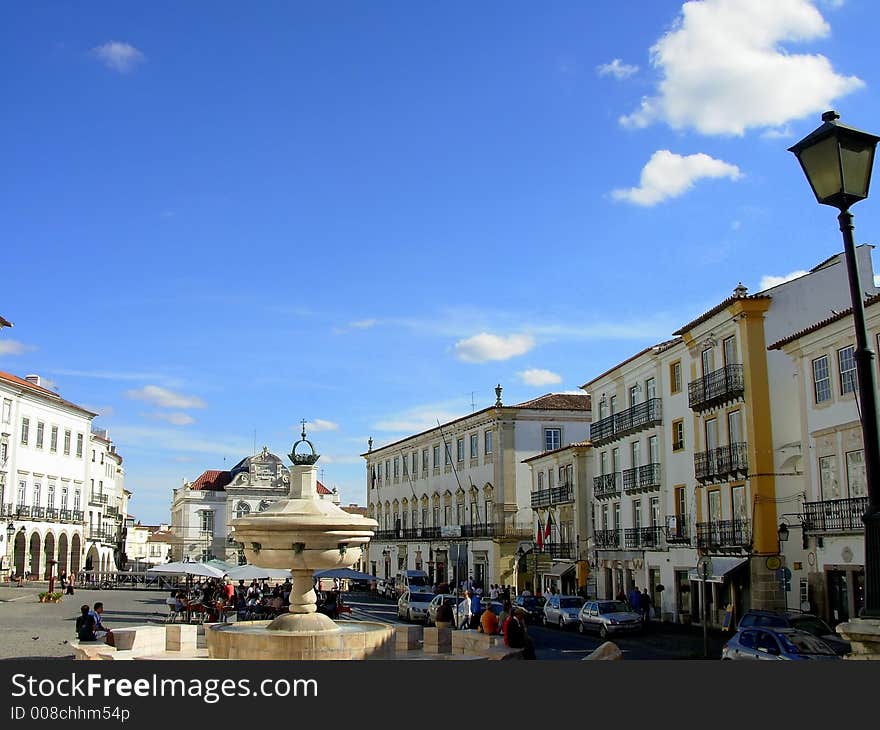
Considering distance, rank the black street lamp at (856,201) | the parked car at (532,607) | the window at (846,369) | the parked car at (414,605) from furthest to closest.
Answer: the parked car at (532,607)
the parked car at (414,605)
the window at (846,369)
the black street lamp at (856,201)

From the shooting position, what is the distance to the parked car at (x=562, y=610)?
119ft

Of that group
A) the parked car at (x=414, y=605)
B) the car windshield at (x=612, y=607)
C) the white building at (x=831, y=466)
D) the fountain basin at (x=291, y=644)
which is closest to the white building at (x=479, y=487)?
the parked car at (x=414, y=605)

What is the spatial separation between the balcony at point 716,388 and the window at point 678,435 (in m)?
1.94

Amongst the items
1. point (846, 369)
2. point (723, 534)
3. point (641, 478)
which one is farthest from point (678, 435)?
point (846, 369)

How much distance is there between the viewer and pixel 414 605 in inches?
1487

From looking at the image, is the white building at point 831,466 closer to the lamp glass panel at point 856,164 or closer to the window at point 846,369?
the window at point 846,369

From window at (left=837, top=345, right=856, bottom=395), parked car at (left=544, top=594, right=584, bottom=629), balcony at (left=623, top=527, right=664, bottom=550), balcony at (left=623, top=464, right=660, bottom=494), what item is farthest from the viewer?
balcony at (left=623, top=464, right=660, bottom=494)

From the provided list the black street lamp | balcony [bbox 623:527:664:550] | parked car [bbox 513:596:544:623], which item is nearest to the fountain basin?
the black street lamp

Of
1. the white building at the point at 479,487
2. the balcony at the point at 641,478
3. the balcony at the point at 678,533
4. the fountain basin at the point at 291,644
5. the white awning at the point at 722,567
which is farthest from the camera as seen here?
the white building at the point at 479,487

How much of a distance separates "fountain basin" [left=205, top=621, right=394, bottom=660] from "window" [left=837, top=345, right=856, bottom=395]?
18.7 metres

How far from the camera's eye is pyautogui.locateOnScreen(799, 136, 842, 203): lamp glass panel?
7504 mm

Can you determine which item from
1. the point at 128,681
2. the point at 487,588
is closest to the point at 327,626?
the point at 128,681

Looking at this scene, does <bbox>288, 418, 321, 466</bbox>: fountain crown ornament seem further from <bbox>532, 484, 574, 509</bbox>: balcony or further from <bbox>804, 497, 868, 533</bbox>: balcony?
<bbox>532, 484, 574, 509</bbox>: balcony

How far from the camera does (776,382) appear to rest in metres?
33.7
